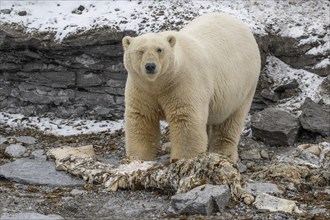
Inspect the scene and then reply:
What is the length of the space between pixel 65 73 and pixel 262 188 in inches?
237

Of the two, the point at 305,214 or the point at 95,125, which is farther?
the point at 95,125

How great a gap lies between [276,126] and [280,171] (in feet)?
7.88

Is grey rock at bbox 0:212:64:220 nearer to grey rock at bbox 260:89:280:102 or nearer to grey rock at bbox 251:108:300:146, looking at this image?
grey rock at bbox 251:108:300:146

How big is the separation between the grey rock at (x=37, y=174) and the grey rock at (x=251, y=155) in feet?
10.8

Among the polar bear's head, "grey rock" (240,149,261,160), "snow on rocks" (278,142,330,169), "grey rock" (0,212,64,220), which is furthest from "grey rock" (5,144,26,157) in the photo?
"grey rock" (0,212,64,220)

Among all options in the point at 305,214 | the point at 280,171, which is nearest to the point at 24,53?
the point at 280,171

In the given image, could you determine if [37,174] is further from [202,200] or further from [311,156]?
[311,156]

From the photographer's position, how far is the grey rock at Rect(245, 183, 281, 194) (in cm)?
679

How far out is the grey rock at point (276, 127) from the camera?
A: 1025 cm

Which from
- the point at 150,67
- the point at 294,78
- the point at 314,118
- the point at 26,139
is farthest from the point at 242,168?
the point at 26,139

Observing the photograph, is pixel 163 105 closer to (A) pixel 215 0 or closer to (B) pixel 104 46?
(B) pixel 104 46

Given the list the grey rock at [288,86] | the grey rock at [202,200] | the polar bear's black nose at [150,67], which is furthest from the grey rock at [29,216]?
the grey rock at [288,86]

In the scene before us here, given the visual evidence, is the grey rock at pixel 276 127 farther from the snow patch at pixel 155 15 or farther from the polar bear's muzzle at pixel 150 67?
the polar bear's muzzle at pixel 150 67

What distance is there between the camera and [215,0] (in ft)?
43.1
